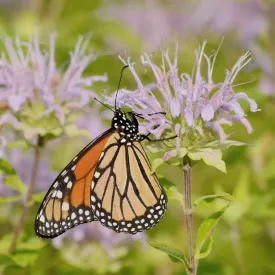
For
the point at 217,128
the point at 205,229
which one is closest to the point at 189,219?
the point at 205,229

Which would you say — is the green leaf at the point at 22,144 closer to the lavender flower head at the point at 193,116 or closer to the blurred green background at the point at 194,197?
the blurred green background at the point at 194,197

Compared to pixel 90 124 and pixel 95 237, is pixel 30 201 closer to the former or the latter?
pixel 95 237

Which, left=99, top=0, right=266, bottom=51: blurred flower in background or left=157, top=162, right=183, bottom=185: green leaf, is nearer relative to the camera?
left=157, top=162, right=183, bottom=185: green leaf

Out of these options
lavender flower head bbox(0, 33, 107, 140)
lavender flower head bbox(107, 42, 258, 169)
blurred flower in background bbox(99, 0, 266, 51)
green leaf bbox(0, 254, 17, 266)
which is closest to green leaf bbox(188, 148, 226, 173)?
lavender flower head bbox(107, 42, 258, 169)

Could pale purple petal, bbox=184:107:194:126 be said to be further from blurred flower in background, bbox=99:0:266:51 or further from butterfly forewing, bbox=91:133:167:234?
blurred flower in background, bbox=99:0:266:51

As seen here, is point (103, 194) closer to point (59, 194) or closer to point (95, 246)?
point (59, 194)

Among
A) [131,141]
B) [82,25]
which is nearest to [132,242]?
[131,141]

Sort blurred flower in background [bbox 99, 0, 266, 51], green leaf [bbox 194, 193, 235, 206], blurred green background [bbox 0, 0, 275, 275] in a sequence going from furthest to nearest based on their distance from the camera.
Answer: blurred flower in background [bbox 99, 0, 266, 51]
blurred green background [bbox 0, 0, 275, 275]
green leaf [bbox 194, 193, 235, 206]
